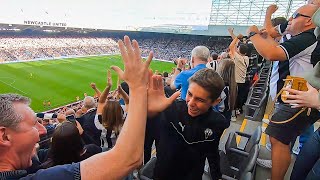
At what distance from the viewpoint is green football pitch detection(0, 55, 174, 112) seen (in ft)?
59.2

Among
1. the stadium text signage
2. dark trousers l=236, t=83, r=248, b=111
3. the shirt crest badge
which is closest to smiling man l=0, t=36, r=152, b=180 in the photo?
the shirt crest badge

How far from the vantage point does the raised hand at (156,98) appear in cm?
145

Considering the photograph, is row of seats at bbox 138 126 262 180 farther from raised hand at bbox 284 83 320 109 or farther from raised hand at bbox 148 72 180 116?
raised hand at bbox 148 72 180 116

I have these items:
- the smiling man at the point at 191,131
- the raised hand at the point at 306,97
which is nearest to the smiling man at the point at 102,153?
the smiling man at the point at 191,131

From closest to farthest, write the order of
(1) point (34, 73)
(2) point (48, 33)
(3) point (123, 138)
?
1. (3) point (123, 138)
2. (1) point (34, 73)
3. (2) point (48, 33)

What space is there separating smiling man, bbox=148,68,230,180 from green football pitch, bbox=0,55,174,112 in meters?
15.7

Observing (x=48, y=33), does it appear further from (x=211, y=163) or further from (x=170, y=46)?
(x=211, y=163)

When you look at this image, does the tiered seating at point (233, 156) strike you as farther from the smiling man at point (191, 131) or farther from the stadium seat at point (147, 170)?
the stadium seat at point (147, 170)

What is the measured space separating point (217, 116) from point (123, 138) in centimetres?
109

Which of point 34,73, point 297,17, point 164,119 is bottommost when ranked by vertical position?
point 34,73

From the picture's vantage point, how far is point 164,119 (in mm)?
1935

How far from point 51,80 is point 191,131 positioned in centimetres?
2274

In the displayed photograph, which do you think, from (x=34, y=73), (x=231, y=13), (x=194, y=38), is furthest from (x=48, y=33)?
(x=231, y=13)

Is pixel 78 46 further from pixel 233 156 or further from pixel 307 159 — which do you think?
pixel 307 159
